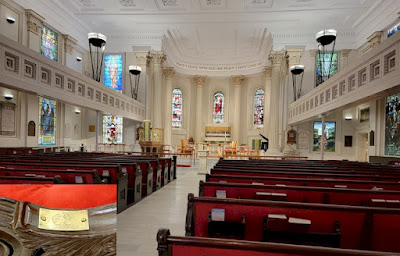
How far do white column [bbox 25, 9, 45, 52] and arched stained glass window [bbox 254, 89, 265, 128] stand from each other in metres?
16.3

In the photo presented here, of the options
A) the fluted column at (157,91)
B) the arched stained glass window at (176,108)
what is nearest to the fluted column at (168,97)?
the arched stained glass window at (176,108)

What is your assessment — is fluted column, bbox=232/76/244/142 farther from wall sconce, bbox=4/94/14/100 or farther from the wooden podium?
wall sconce, bbox=4/94/14/100

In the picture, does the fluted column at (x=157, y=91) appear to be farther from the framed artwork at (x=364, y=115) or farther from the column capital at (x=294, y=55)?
the framed artwork at (x=364, y=115)

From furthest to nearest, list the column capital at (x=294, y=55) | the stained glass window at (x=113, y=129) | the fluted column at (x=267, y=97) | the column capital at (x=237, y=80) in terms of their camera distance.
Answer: the column capital at (x=237, y=80) < the fluted column at (x=267, y=97) < the stained glass window at (x=113, y=129) < the column capital at (x=294, y=55)

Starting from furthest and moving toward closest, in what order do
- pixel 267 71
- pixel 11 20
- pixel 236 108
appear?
pixel 236 108 < pixel 267 71 < pixel 11 20

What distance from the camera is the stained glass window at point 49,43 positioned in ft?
A: 44.5

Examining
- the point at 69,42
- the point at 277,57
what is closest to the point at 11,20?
the point at 69,42

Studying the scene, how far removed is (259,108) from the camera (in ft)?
74.1

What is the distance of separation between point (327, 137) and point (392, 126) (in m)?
4.98

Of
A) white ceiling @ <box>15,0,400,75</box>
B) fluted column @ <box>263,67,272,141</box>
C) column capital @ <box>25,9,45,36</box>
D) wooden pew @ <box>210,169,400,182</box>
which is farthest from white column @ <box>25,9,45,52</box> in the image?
fluted column @ <box>263,67,272,141</box>

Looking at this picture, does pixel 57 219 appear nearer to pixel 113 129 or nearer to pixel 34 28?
pixel 34 28

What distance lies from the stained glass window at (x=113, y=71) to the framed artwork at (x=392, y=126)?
16.0m

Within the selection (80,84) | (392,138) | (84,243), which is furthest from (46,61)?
(392,138)

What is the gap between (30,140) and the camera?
12180 mm
